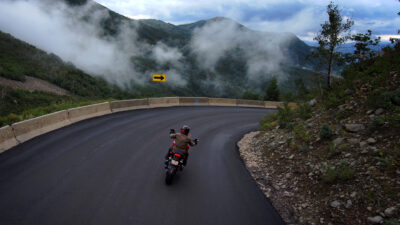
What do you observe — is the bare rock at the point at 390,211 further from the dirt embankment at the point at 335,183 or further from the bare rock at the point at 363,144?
the bare rock at the point at 363,144

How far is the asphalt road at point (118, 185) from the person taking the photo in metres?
5.13

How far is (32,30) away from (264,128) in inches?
5490

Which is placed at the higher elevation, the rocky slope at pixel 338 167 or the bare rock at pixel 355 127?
the bare rock at pixel 355 127

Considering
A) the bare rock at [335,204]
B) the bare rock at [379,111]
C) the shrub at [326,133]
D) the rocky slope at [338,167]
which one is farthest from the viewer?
the shrub at [326,133]

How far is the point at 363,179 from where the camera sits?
5641 mm

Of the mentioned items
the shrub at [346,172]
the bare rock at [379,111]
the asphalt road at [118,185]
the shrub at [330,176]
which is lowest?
the asphalt road at [118,185]

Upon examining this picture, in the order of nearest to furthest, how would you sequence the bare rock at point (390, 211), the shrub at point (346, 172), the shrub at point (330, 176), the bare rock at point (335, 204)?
the bare rock at point (390, 211) < the bare rock at point (335, 204) < the shrub at point (346, 172) < the shrub at point (330, 176)

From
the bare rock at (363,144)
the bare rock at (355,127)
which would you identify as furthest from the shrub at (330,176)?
the bare rock at (355,127)

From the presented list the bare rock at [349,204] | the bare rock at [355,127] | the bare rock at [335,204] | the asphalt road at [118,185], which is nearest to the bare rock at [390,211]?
the bare rock at [349,204]

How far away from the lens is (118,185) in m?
6.35

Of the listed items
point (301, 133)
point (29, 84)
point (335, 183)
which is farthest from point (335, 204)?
point (29, 84)

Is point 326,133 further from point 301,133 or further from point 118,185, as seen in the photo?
point 118,185

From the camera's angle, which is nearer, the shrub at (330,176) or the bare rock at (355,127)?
the shrub at (330,176)

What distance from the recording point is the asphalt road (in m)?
5.13
